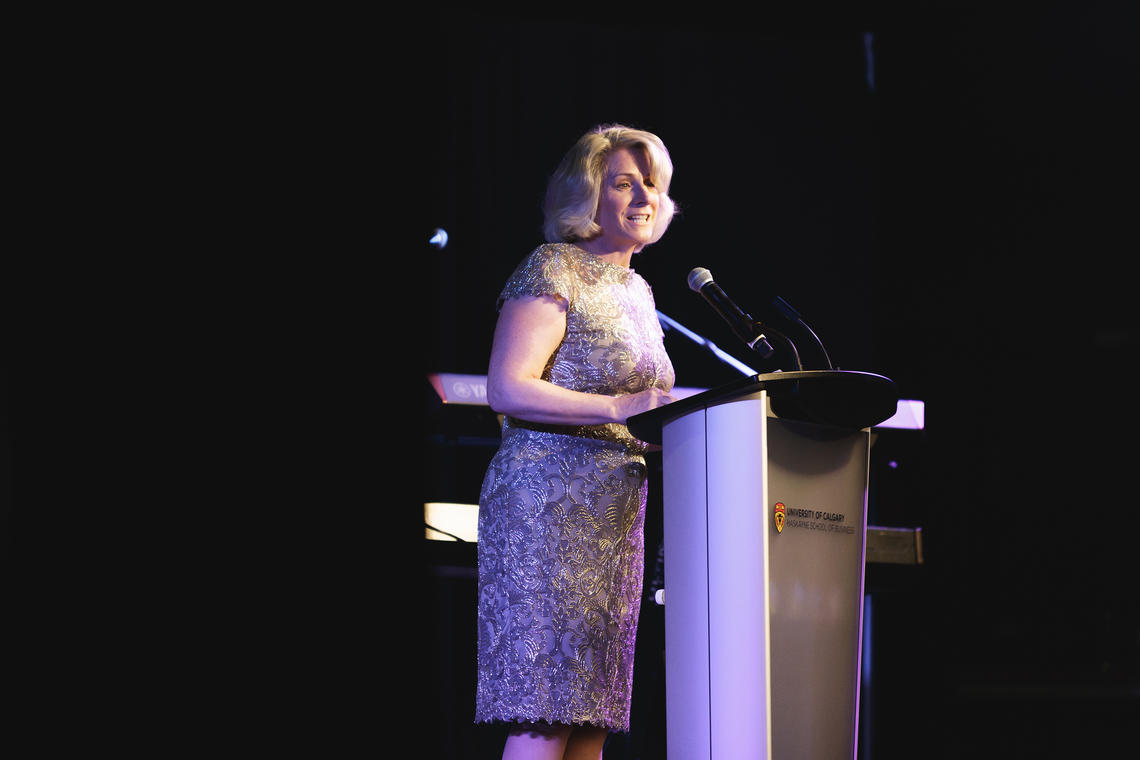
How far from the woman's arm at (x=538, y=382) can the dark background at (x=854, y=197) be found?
0.94 metres

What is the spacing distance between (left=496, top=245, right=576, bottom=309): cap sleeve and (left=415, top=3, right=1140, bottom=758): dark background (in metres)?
0.87

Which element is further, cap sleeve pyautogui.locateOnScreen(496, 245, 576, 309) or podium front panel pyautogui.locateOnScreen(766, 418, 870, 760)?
cap sleeve pyautogui.locateOnScreen(496, 245, 576, 309)

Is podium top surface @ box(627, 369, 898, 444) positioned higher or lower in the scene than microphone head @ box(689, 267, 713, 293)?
lower

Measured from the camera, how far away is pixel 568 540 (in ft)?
5.93

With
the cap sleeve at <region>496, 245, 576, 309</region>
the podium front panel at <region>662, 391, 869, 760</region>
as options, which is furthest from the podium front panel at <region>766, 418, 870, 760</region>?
the cap sleeve at <region>496, 245, 576, 309</region>

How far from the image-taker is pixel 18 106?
1.19 m

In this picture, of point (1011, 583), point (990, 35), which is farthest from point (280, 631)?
point (1011, 583)

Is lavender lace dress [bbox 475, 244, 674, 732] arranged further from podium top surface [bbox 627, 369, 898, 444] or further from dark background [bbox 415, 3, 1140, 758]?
dark background [bbox 415, 3, 1140, 758]

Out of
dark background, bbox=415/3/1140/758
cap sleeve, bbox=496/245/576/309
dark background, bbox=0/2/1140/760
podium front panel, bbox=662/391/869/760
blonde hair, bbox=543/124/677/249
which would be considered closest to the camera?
dark background, bbox=0/2/1140/760

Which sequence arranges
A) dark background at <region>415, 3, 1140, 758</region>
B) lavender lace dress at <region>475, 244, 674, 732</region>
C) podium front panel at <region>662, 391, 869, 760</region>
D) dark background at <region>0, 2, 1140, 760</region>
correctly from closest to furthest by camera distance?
dark background at <region>0, 2, 1140, 760</region>, podium front panel at <region>662, 391, 869, 760</region>, lavender lace dress at <region>475, 244, 674, 732</region>, dark background at <region>415, 3, 1140, 758</region>

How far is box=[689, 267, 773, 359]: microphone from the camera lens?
1.82 m

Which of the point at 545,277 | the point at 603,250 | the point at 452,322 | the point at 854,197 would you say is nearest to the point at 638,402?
the point at 545,277

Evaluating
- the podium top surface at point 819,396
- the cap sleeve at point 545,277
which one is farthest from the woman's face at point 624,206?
the podium top surface at point 819,396

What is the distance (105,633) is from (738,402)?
904 mm
